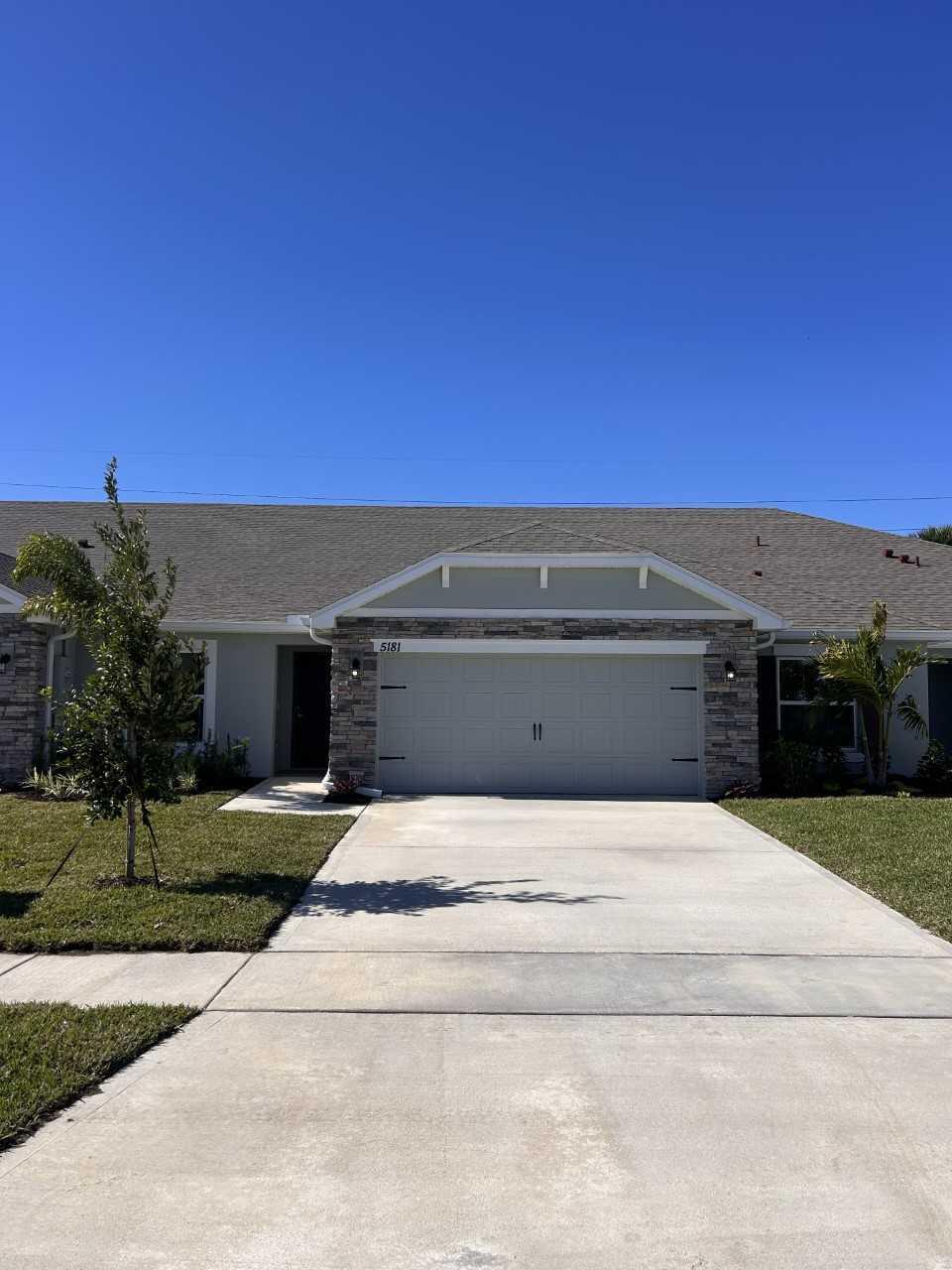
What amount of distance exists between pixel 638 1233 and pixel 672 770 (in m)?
12.3

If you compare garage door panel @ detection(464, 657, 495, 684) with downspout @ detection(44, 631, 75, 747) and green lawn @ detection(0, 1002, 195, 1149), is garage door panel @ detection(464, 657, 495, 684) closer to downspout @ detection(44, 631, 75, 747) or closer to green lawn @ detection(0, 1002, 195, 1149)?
downspout @ detection(44, 631, 75, 747)

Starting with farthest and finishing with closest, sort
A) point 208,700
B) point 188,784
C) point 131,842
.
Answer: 1. point 208,700
2. point 188,784
3. point 131,842

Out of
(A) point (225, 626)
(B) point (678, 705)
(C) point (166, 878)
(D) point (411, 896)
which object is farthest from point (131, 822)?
(B) point (678, 705)

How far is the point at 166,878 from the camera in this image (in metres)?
8.69

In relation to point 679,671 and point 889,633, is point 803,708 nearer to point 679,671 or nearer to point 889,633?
point 889,633

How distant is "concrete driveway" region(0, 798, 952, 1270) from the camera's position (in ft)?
10.7

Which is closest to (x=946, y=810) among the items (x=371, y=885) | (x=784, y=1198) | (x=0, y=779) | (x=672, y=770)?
(x=672, y=770)

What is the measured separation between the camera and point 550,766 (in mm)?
15320

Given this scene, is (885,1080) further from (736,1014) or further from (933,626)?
(933,626)

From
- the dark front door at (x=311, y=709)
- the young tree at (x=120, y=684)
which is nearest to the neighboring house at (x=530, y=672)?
the dark front door at (x=311, y=709)

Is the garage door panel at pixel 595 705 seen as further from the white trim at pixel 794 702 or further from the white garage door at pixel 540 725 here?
the white trim at pixel 794 702

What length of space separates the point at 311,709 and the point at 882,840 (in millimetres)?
10251

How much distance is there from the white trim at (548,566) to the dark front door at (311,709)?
108 inches

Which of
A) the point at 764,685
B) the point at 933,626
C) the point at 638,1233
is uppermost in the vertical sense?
the point at 933,626
